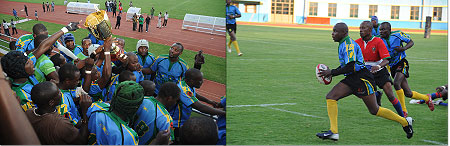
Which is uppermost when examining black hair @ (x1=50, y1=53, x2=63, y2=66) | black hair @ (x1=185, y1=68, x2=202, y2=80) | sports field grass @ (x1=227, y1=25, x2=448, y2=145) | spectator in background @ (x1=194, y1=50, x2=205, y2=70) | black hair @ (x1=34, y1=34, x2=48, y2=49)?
black hair @ (x1=34, y1=34, x2=48, y2=49)

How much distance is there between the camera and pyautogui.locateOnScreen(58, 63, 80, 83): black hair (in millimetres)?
2840

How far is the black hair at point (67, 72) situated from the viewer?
112 inches

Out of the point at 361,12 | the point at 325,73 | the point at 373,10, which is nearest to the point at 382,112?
the point at 325,73

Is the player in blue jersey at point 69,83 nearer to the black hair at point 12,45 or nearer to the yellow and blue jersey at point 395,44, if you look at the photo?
the black hair at point 12,45

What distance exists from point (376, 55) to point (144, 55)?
3.23m

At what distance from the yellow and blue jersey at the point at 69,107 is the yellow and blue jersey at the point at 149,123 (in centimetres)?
52

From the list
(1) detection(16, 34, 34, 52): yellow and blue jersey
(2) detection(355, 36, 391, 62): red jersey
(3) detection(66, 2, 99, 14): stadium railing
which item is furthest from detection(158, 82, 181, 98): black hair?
(2) detection(355, 36, 391, 62): red jersey

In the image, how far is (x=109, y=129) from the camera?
2045 millimetres

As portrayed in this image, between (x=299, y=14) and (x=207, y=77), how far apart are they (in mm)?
36136

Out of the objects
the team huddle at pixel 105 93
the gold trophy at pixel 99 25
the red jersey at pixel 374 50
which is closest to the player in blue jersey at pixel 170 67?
the team huddle at pixel 105 93

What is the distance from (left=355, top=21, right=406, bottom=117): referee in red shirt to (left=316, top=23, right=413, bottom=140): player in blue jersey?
55 centimetres

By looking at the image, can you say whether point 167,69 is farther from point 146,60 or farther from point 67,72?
point 67,72

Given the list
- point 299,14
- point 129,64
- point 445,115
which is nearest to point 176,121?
point 129,64

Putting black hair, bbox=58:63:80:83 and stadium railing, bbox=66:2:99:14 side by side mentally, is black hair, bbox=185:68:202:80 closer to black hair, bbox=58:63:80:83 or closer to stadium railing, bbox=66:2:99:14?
stadium railing, bbox=66:2:99:14
